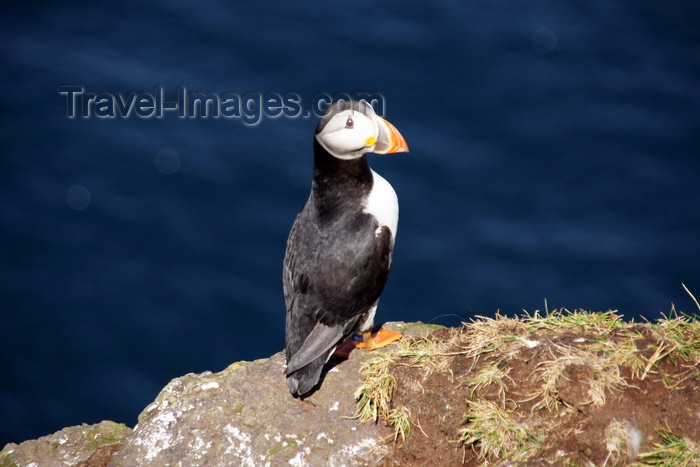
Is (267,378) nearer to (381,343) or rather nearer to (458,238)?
(381,343)

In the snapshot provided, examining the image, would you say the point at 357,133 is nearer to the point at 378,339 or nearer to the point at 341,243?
the point at 341,243

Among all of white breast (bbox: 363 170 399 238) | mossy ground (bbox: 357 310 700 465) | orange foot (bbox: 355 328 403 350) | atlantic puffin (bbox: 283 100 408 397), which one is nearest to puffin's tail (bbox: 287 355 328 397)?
atlantic puffin (bbox: 283 100 408 397)

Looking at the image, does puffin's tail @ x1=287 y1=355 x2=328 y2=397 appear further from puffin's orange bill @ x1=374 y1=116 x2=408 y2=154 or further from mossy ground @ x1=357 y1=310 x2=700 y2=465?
puffin's orange bill @ x1=374 y1=116 x2=408 y2=154

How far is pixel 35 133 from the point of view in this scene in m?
12.5

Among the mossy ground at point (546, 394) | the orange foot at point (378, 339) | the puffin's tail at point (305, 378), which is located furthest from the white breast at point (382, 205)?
the puffin's tail at point (305, 378)

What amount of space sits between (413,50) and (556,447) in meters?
9.98

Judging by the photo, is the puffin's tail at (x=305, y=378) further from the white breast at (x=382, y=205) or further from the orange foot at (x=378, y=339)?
the white breast at (x=382, y=205)

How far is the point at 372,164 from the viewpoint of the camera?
1141cm

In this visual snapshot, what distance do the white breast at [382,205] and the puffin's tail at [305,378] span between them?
1.14 metres

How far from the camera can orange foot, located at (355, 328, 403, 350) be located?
5.38m

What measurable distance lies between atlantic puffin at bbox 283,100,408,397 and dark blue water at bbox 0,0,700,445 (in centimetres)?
442

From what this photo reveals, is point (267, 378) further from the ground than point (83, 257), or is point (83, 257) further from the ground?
point (267, 378)

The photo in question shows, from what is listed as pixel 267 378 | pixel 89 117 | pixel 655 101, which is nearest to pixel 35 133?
pixel 89 117

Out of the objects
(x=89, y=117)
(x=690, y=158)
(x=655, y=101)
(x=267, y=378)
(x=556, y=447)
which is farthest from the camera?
(x=89, y=117)
